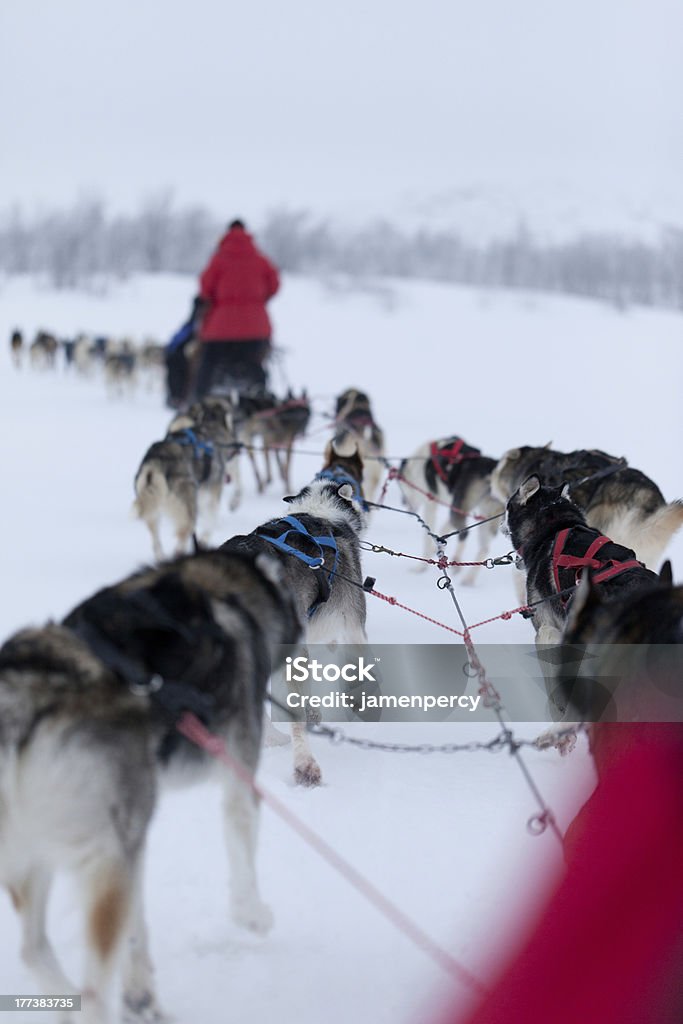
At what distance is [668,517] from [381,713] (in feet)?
4.49

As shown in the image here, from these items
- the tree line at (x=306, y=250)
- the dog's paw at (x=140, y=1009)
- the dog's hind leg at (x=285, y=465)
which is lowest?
the dog's paw at (x=140, y=1009)

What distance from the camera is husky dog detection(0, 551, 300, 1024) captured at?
1.20 meters

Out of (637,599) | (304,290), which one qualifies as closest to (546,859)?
(637,599)

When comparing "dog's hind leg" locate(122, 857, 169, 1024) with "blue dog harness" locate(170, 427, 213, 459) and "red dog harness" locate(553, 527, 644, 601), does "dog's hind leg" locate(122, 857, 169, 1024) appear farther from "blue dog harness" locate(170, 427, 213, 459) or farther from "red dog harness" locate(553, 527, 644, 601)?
"blue dog harness" locate(170, 427, 213, 459)

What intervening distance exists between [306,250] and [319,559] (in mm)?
44906

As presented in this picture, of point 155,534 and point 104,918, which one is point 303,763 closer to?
point 104,918

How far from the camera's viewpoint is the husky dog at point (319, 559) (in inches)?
99.0

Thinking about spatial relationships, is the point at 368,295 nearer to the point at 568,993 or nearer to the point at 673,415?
the point at 673,415

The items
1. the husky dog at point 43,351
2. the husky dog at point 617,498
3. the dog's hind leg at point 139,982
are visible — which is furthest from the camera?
the husky dog at point 43,351

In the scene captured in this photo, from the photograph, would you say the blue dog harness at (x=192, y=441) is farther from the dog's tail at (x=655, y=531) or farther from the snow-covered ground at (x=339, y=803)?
the dog's tail at (x=655, y=531)

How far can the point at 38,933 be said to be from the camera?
4.58ft

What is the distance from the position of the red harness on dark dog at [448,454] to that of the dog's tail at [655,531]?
56.1 inches

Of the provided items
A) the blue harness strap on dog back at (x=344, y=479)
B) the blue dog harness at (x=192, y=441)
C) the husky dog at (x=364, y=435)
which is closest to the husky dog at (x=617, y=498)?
the blue harness strap on dog back at (x=344, y=479)

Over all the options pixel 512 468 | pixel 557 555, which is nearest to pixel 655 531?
pixel 557 555
